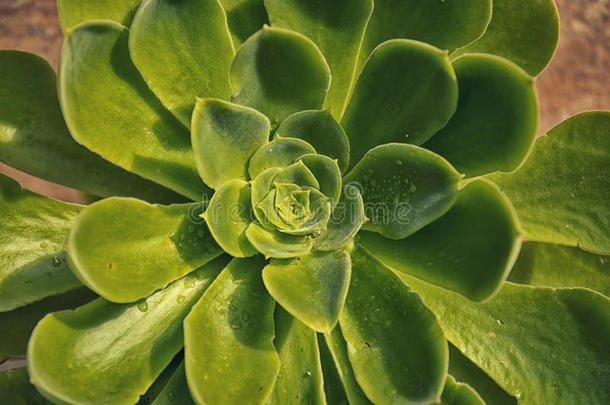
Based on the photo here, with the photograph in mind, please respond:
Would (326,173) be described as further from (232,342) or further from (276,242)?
(232,342)

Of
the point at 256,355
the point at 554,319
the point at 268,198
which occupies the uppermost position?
the point at 268,198

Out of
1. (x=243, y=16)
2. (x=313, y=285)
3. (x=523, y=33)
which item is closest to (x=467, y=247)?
(x=313, y=285)

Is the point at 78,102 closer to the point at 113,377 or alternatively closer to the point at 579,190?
the point at 113,377

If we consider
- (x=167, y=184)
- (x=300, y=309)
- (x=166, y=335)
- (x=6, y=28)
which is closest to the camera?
(x=300, y=309)

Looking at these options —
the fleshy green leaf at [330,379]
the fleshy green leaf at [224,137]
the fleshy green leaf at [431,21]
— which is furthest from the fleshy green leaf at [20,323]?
the fleshy green leaf at [431,21]

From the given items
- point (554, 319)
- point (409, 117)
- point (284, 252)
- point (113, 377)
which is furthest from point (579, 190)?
point (113, 377)

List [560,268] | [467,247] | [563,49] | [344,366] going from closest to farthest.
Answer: [467,247]
[344,366]
[560,268]
[563,49]
